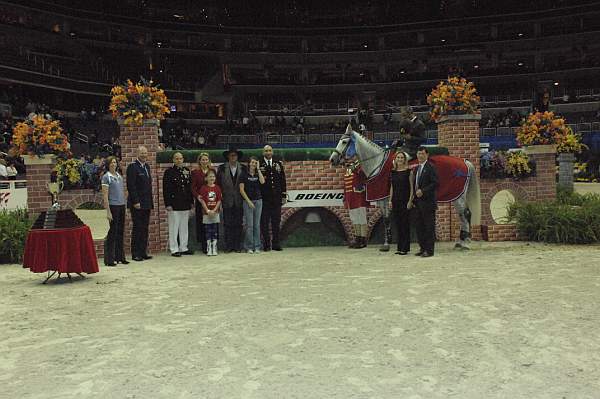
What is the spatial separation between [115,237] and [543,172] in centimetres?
845

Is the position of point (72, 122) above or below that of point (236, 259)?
above

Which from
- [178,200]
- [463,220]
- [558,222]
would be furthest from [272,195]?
[558,222]

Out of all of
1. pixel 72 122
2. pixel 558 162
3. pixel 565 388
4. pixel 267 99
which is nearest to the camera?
pixel 565 388

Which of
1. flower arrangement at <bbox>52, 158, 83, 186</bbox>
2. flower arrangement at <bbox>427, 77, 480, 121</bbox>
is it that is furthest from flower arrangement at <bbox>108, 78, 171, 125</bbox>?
flower arrangement at <bbox>427, 77, 480, 121</bbox>

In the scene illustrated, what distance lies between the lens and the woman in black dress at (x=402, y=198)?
A: 9297 millimetres

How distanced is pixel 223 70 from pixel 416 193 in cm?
3740

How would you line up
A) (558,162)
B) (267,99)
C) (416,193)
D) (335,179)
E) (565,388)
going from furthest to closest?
1. (267,99)
2. (558,162)
3. (335,179)
4. (416,193)
5. (565,388)

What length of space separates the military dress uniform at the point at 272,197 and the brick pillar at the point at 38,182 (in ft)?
12.8

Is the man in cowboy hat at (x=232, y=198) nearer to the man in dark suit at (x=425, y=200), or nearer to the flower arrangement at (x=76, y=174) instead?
the flower arrangement at (x=76, y=174)

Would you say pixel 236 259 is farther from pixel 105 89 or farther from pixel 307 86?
pixel 307 86

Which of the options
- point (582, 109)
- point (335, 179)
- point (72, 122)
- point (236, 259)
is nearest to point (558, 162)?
point (335, 179)

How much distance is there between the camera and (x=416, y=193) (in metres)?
9.00

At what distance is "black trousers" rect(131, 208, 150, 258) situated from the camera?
927cm

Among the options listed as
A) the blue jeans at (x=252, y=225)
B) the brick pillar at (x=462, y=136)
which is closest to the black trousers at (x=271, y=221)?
the blue jeans at (x=252, y=225)
